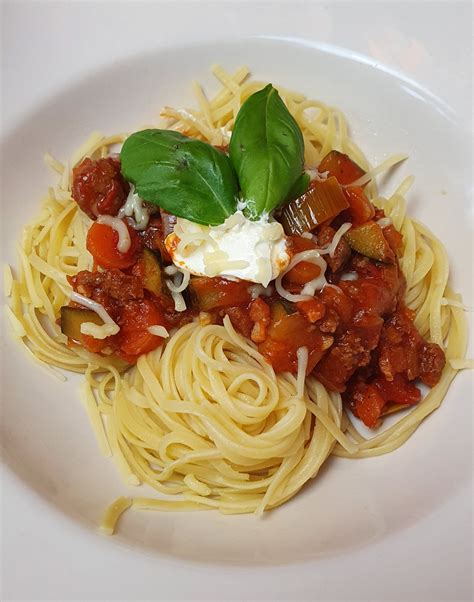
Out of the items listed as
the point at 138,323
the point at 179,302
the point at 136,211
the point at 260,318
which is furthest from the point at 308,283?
the point at 136,211

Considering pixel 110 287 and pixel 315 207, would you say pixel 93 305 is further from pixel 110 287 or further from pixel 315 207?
pixel 315 207

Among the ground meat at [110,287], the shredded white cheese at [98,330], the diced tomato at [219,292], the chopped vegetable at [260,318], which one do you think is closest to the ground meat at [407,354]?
the chopped vegetable at [260,318]

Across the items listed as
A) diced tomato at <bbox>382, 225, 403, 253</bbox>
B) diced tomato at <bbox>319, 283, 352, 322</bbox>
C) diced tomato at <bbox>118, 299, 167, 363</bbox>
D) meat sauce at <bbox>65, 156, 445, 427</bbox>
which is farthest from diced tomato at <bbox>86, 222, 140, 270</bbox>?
diced tomato at <bbox>382, 225, 403, 253</bbox>

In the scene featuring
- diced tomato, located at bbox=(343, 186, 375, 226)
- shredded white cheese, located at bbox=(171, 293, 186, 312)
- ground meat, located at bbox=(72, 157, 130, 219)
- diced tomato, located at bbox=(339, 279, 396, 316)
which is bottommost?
diced tomato, located at bbox=(339, 279, 396, 316)

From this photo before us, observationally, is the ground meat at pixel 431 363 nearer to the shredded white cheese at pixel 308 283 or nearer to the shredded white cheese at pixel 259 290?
the shredded white cheese at pixel 308 283

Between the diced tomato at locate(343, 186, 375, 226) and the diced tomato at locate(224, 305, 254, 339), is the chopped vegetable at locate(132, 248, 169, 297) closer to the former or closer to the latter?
the diced tomato at locate(224, 305, 254, 339)

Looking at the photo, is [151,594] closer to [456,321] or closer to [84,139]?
[456,321]
